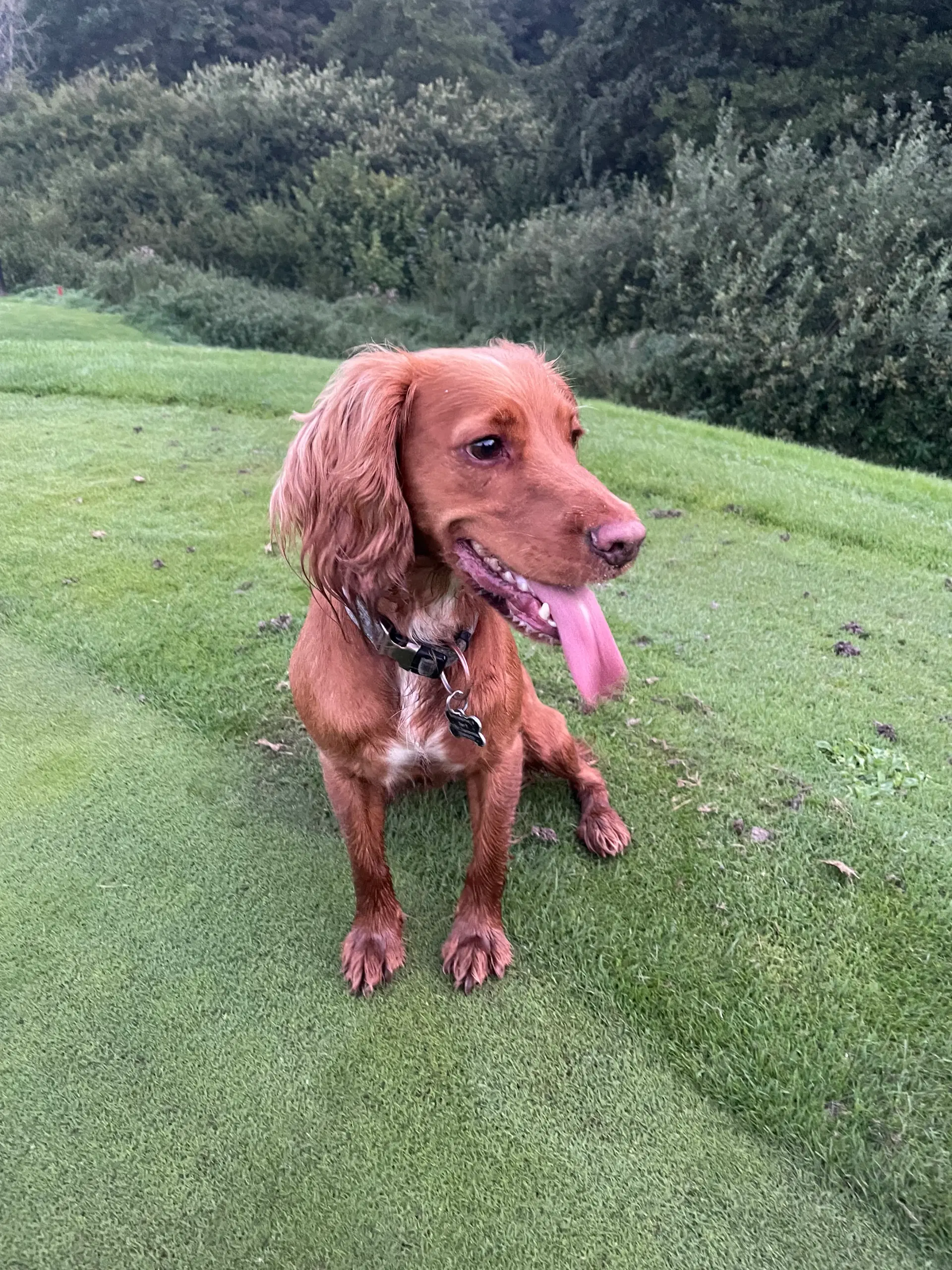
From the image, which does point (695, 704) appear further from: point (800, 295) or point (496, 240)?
point (496, 240)

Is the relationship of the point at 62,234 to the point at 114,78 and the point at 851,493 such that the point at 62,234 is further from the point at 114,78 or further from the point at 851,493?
the point at 851,493

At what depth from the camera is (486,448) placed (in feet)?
5.57

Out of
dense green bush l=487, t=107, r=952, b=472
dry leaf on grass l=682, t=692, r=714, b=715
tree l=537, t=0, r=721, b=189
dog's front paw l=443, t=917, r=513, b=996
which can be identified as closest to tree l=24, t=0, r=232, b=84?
tree l=537, t=0, r=721, b=189

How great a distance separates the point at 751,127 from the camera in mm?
14352

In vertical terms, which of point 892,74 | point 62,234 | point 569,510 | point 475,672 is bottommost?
point 62,234

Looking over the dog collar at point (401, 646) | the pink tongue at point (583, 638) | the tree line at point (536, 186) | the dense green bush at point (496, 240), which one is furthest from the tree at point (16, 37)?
the pink tongue at point (583, 638)

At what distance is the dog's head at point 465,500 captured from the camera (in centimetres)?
161

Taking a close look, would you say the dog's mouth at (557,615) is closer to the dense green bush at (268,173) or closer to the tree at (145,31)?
the dense green bush at (268,173)

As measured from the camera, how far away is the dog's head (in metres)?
1.61

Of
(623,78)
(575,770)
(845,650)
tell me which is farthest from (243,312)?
(575,770)

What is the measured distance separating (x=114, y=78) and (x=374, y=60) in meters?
8.76

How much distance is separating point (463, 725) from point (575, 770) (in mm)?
968

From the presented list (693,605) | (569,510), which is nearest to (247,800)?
(569,510)

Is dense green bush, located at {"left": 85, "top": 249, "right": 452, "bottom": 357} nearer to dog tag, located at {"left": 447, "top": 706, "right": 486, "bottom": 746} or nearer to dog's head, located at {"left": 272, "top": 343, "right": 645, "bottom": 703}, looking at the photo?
dog's head, located at {"left": 272, "top": 343, "right": 645, "bottom": 703}
